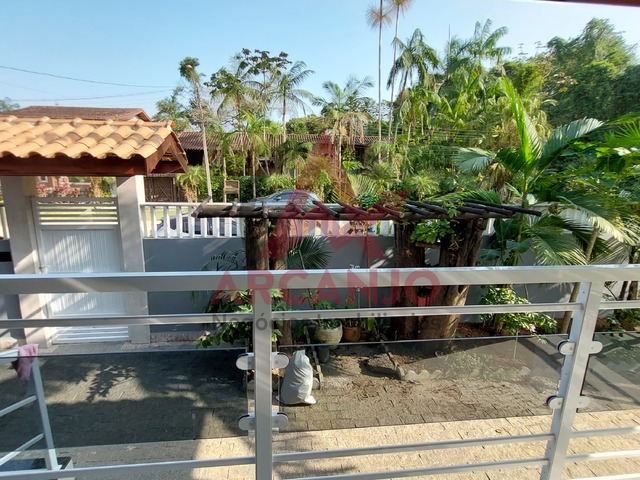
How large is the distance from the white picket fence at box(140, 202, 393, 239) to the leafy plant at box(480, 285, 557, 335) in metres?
1.53

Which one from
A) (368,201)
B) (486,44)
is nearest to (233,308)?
(368,201)

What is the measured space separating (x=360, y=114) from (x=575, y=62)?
10.8 m

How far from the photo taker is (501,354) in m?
1.47

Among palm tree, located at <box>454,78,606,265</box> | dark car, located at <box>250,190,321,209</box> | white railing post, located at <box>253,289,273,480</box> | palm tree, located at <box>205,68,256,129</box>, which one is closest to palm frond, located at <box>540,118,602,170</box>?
palm tree, located at <box>454,78,606,265</box>

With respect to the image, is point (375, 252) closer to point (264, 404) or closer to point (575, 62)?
point (264, 404)

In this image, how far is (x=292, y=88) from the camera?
1402cm

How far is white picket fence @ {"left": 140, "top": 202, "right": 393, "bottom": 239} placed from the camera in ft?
14.5

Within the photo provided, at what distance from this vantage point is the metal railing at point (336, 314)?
847 millimetres

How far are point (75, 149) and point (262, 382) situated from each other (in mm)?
3269

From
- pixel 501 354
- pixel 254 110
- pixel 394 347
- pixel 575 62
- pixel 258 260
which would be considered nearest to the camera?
pixel 394 347

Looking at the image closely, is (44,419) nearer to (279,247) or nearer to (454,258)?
(279,247)

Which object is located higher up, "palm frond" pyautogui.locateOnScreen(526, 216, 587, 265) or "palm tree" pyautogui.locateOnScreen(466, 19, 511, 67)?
"palm tree" pyautogui.locateOnScreen(466, 19, 511, 67)

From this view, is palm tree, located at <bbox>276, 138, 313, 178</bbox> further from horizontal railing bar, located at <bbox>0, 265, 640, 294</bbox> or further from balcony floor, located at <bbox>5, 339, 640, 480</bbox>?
horizontal railing bar, located at <bbox>0, 265, 640, 294</bbox>

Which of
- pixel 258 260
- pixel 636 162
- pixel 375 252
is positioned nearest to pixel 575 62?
pixel 636 162
